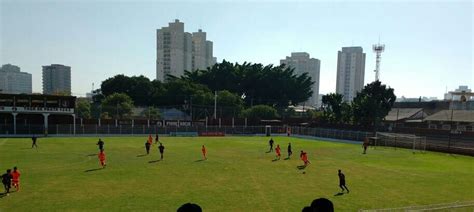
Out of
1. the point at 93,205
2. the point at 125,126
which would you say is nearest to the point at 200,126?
the point at 125,126

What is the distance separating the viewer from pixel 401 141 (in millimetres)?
48906

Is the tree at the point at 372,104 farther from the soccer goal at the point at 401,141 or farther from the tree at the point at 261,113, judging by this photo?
the tree at the point at 261,113

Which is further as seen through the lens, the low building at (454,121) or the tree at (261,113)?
the tree at (261,113)

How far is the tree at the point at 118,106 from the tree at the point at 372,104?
49155mm

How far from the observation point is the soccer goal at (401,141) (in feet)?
152

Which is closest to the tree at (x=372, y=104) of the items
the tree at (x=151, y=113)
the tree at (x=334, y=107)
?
the tree at (x=334, y=107)

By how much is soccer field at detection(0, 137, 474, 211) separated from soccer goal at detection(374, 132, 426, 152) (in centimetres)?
909

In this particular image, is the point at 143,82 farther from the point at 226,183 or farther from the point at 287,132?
the point at 226,183

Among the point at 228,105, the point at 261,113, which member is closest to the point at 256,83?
the point at 228,105

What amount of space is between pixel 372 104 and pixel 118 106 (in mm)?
53397

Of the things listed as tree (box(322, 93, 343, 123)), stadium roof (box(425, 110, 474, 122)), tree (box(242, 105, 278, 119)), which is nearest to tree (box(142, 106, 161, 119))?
tree (box(242, 105, 278, 119))

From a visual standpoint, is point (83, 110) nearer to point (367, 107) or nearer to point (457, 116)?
point (367, 107)

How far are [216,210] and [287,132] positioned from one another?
54.2 metres

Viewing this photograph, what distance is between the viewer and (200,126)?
68.0 m
